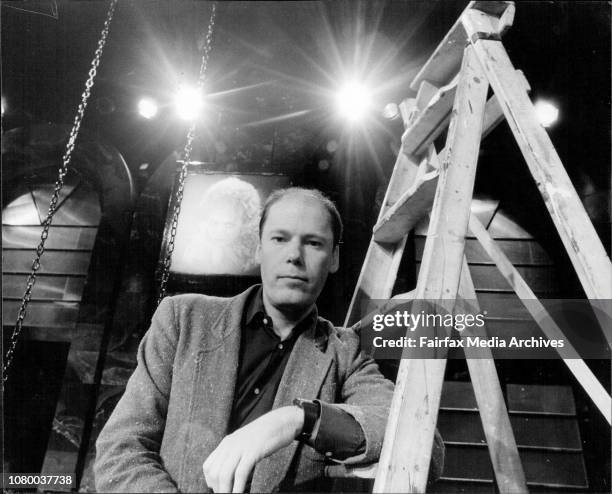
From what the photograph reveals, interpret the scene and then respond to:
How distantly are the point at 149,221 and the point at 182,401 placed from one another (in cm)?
250

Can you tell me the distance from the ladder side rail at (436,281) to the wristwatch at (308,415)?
0.25 meters

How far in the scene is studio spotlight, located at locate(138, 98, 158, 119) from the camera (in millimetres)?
3918

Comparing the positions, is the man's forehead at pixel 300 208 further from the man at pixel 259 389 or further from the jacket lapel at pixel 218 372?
the jacket lapel at pixel 218 372

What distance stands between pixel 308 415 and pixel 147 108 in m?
3.88

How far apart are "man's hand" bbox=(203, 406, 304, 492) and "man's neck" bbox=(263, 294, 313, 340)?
55 centimetres

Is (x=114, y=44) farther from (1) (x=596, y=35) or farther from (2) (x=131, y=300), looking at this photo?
(1) (x=596, y=35)

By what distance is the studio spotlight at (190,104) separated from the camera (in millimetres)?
3676

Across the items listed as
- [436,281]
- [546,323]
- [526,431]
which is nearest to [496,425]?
[546,323]

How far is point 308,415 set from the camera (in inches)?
47.6

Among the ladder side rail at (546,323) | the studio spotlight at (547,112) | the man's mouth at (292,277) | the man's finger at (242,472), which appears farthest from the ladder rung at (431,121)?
the studio spotlight at (547,112)

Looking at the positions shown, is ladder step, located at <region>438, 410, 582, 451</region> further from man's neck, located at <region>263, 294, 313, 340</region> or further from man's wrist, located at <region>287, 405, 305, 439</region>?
man's wrist, located at <region>287, 405, 305, 439</region>

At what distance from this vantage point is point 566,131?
10.6 ft

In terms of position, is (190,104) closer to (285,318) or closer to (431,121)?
(431,121)

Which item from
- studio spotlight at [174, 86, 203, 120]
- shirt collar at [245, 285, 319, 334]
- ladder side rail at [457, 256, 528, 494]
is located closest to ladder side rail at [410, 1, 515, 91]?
ladder side rail at [457, 256, 528, 494]
